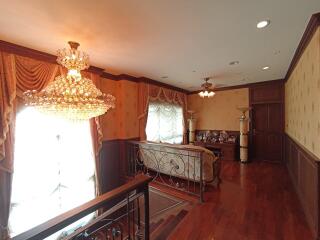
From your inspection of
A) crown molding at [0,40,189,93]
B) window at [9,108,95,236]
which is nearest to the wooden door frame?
crown molding at [0,40,189,93]

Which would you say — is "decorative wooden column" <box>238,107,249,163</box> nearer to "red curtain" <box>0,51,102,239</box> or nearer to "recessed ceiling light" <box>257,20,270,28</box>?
"recessed ceiling light" <box>257,20,270,28</box>

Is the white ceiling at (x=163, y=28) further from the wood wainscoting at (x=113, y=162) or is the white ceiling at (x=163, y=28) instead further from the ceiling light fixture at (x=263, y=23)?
the wood wainscoting at (x=113, y=162)

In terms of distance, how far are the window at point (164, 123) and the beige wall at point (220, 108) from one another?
836mm

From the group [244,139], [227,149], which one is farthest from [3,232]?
[244,139]

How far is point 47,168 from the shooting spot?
9.98 ft

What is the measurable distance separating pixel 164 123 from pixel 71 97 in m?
3.95

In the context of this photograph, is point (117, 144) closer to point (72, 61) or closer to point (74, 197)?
point (74, 197)

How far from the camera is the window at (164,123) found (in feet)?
17.1

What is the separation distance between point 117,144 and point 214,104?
157 inches

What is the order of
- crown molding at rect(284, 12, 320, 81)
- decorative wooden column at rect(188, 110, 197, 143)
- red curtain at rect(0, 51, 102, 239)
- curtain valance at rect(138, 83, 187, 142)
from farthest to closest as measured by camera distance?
decorative wooden column at rect(188, 110, 197, 143) → curtain valance at rect(138, 83, 187, 142) → red curtain at rect(0, 51, 102, 239) → crown molding at rect(284, 12, 320, 81)

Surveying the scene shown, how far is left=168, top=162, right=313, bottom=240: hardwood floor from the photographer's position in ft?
7.05

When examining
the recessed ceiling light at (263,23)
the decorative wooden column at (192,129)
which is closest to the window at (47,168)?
the recessed ceiling light at (263,23)

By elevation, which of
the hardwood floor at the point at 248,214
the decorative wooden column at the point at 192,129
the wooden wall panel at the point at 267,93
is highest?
the wooden wall panel at the point at 267,93

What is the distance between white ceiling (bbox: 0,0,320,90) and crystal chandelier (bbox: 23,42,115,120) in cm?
36
